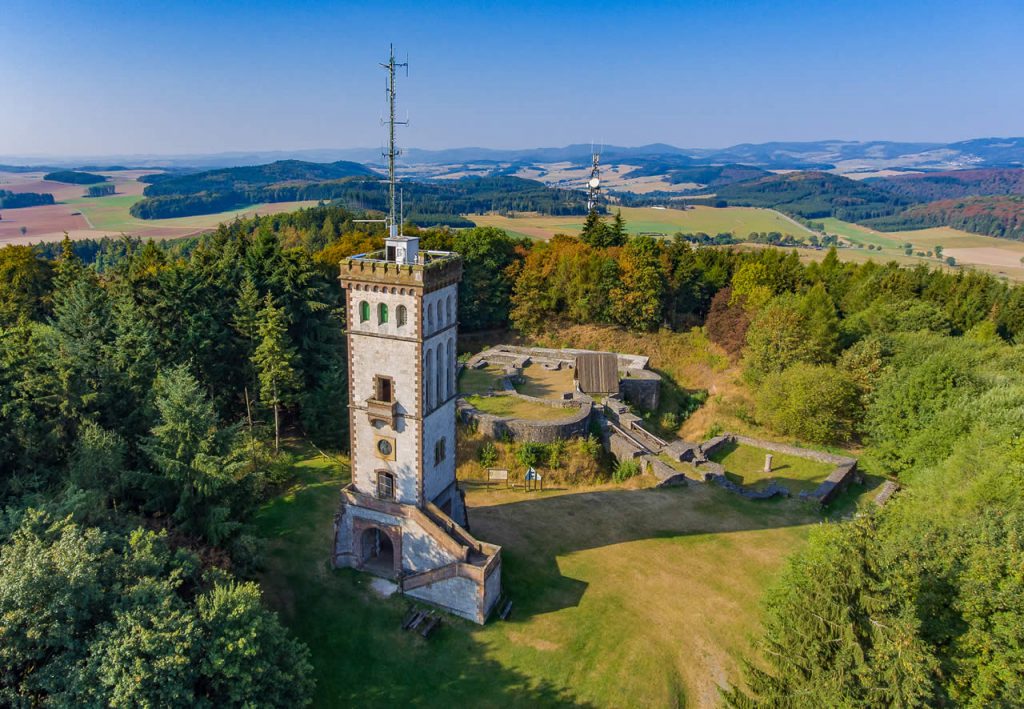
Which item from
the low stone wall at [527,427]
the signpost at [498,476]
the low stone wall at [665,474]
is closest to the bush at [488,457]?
the signpost at [498,476]

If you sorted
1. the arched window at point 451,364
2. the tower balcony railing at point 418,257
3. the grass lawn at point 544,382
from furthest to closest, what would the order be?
1. the grass lawn at point 544,382
2. the arched window at point 451,364
3. the tower balcony railing at point 418,257

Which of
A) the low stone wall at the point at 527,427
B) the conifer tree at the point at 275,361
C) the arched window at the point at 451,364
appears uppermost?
the arched window at the point at 451,364

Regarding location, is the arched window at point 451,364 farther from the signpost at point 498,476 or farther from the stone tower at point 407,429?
the signpost at point 498,476

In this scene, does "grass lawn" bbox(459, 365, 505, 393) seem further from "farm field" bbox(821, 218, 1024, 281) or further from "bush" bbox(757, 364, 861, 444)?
"farm field" bbox(821, 218, 1024, 281)

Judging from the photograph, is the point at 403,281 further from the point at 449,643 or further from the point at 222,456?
the point at 449,643

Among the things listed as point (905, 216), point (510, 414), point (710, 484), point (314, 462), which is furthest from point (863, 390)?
point (905, 216)

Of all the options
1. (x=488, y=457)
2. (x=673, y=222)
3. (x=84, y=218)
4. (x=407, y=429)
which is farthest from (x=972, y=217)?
(x=84, y=218)

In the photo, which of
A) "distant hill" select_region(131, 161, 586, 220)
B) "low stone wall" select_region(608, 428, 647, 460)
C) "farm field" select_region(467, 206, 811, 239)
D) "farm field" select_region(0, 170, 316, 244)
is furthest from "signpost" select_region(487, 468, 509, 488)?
"distant hill" select_region(131, 161, 586, 220)
